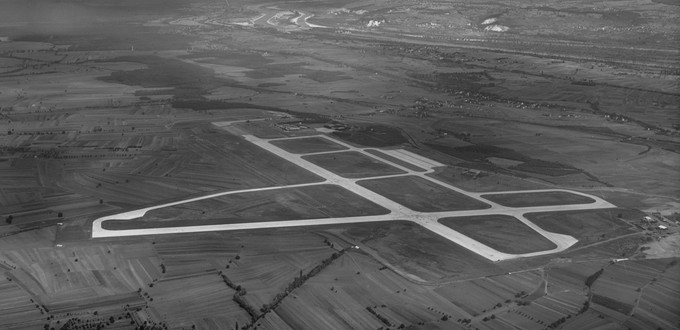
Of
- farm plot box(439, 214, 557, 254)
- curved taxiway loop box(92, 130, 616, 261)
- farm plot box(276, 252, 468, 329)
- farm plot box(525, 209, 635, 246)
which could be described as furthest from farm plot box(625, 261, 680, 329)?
farm plot box(276, 252, 468, 329)

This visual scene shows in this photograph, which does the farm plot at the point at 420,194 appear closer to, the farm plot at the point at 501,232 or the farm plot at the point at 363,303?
the farm plot at the point at 501,232

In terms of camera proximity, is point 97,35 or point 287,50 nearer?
point 287,50

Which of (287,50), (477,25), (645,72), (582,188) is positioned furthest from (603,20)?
(582,188)

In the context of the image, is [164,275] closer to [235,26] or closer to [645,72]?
[645,72]

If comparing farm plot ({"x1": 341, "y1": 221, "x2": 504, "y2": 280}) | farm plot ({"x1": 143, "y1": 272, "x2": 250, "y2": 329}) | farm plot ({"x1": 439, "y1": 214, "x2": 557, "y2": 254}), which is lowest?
farm plot ({"x1": 439, "y1": 214, "x2": 557, "y2": 254})

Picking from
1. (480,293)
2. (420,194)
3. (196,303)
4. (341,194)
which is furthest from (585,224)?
(196,303)

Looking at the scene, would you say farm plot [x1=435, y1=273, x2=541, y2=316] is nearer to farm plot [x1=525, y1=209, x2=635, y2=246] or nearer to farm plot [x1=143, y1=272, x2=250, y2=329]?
farm plot [x1=525, y1=209, x2=635, y2=246]
